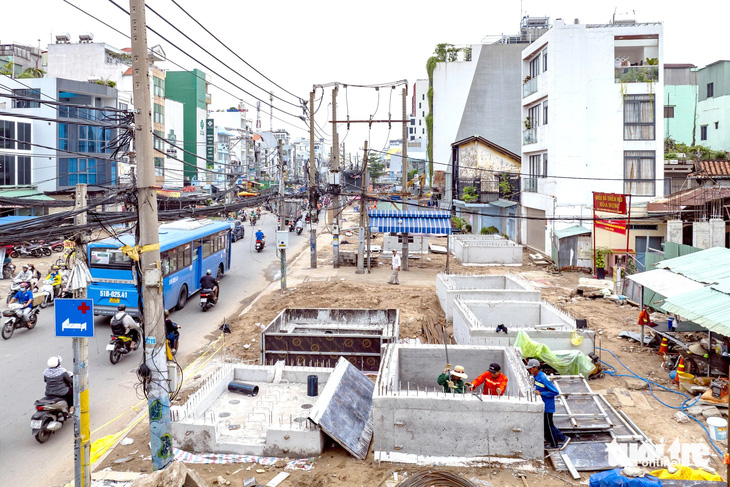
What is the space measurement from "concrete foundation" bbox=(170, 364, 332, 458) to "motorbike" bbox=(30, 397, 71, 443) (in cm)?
226

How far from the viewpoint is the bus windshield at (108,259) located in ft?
54.1

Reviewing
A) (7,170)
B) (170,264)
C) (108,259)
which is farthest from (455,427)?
(7,170)

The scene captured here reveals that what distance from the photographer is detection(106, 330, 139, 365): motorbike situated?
13.7 meters

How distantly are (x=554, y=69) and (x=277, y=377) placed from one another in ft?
90.2

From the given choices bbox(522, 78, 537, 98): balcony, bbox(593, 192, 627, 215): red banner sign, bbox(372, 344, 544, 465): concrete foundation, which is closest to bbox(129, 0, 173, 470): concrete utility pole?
bbox(372, 344, 544, 465): concrete foundation

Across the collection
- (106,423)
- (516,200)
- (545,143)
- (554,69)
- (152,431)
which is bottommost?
(106,423)

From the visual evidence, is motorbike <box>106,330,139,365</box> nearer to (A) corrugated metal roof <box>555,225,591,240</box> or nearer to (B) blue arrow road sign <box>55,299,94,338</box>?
(B) blue arrow road sign <box>55,299,94,338</box>

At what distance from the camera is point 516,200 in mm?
39812

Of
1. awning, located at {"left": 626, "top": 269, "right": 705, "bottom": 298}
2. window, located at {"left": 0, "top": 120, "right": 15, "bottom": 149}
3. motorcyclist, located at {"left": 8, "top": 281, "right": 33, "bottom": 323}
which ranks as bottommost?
motorcyclist, located at {"left": 8, "top": 281, "right": 33, "bottom": 323}

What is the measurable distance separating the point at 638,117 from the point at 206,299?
84.4 feet

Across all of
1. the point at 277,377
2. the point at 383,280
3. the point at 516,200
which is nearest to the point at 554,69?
the point at 516,200

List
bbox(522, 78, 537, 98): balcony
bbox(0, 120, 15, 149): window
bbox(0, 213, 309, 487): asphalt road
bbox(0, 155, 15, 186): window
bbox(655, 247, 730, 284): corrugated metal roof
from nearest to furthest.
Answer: bbox(0, 213, 309, 487): asphalt road
bbox(655, 247, 730, 284): corrugated metal roof
bbox(0, 120, 15, 149): window
bbox(0, 155, 15, 186): window
bbox(522, 78, 537, 98): balcony

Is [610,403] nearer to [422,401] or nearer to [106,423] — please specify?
[422,401]

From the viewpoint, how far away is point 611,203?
24.4 metres
